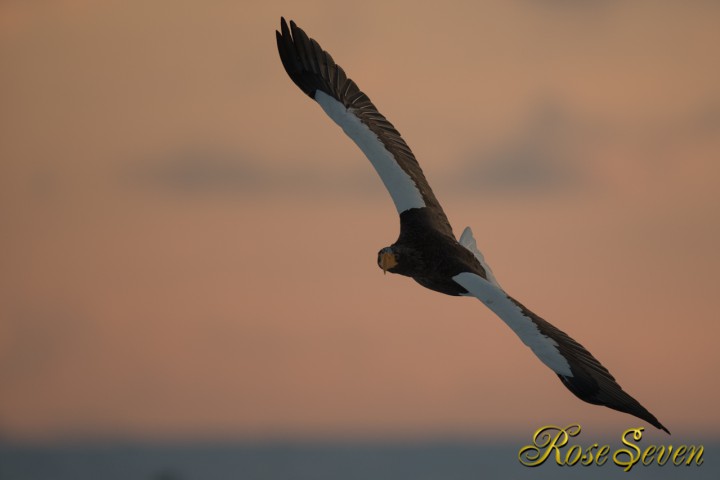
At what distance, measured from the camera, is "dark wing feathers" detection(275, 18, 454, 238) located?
64.0ft

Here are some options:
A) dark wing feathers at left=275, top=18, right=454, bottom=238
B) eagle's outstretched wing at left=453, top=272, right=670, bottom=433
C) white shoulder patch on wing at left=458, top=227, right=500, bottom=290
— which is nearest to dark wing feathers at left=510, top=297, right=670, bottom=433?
eagle's outstretched wing at left=453, top=272, right=670, bottom=433

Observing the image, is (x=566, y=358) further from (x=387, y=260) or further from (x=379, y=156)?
(x=379, y=156)

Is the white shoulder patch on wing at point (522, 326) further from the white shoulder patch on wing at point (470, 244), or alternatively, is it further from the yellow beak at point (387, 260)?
the white shoulder patch on wing at point (470, 244)

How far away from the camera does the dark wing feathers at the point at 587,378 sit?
14249 millimetres

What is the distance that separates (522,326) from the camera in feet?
49.0

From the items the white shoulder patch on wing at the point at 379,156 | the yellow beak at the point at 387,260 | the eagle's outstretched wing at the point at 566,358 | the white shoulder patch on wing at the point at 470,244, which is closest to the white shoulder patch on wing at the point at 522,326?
the eagle's outstretched wing at the point at 566,358

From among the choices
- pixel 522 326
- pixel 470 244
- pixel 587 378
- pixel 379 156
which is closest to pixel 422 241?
pixel 470 244

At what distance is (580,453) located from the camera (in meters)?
17.9

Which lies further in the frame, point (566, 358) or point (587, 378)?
point (566, 358)

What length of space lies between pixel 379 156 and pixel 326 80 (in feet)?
5.62

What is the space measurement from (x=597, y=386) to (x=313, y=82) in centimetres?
769

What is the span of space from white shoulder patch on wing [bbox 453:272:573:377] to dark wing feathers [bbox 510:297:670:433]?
6 cm

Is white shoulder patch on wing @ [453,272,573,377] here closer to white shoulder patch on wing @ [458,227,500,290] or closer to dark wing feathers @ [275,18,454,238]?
white shoulder patch on wing @ [458,227,500,290]

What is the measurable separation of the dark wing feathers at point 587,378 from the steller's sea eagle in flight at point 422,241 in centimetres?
1
